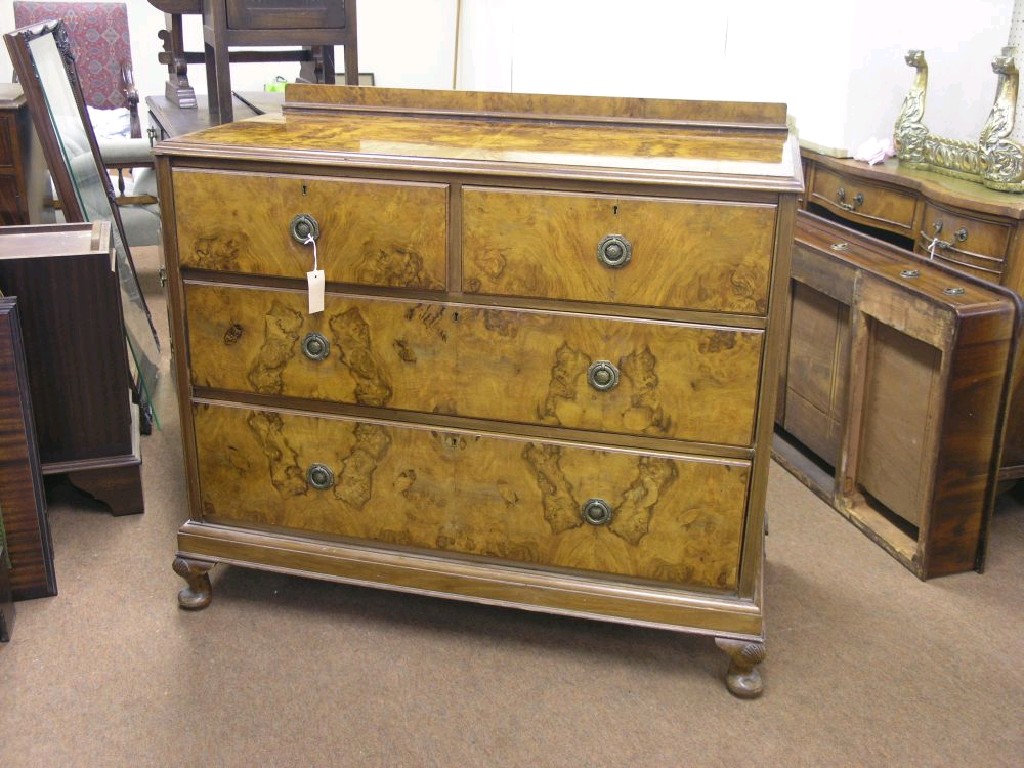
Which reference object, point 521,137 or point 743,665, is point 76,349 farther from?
point 743,665

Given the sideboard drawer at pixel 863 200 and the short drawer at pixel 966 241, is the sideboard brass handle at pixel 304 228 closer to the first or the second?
the short drawer at pixel 966 241

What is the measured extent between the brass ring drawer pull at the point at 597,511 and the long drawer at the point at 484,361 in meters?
0.16

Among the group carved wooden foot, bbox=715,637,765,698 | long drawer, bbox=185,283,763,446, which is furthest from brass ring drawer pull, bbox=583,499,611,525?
carved wooden foot, bbox=715,637,765,698

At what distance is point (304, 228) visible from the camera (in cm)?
197

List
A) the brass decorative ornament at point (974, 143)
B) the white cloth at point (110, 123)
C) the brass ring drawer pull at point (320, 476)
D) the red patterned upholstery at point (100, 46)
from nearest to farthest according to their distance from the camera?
the brass ring drawer pull at point (320, 476), the brass decorative ornament at point (974, 143), the white cloth at point (110, 123), the red patterned upholstery at point (100, 46)

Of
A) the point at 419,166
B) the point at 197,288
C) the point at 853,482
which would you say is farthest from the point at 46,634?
the point at 853,482

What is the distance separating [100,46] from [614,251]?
17.2ft

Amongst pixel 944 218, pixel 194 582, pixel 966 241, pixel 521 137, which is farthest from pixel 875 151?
pixel 194 582

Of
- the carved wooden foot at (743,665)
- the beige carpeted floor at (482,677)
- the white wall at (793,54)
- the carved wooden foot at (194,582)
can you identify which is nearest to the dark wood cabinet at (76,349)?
the beige carpeted floor at (482,677)

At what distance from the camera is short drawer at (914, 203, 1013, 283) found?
2576 mm

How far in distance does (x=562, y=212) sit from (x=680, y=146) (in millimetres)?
354

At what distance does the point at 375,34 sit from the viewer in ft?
22.7

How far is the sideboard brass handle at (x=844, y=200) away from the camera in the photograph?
10.5ft

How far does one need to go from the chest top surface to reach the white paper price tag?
0.21 m
